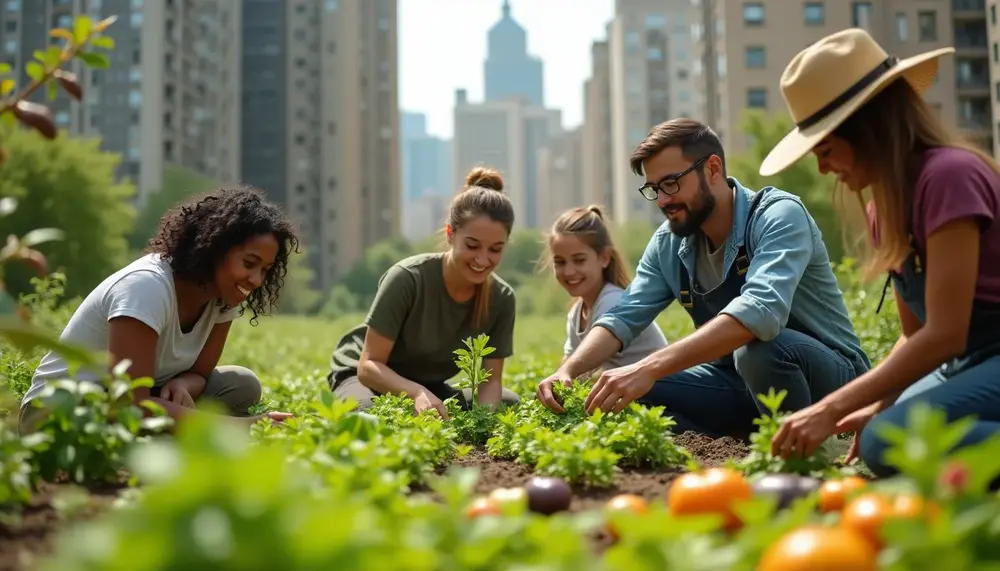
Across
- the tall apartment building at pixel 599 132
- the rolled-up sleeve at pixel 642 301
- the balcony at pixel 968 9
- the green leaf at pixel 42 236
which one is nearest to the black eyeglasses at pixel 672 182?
the rolled-up sleeve at pixel 642 301

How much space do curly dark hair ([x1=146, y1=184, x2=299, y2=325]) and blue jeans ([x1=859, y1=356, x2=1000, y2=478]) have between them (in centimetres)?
265

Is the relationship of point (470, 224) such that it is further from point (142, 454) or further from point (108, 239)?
point (108, 239)

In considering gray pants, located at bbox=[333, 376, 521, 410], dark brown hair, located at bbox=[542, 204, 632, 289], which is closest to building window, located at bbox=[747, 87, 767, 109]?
dark brown hair, located at bbox=[542, 204, 632, 289]

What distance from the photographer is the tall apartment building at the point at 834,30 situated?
1554 inches

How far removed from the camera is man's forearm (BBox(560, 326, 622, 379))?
443 centimetres

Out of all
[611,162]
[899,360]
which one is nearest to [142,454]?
[899,360]

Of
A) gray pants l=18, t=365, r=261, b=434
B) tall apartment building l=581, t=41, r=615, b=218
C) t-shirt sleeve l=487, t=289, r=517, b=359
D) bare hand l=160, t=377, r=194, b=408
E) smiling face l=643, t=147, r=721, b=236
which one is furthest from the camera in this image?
tall apartment building l=581, t=41, r=615, b=218

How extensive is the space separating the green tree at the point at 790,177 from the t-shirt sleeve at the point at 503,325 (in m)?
20.0

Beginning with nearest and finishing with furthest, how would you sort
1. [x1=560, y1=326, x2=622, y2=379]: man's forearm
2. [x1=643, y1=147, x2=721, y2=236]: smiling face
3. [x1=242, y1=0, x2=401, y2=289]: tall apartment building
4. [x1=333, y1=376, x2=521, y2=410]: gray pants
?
[x1=643, y1=147, x2=721, y2=236]: smiling face → [x1=560, y1=326, x2=622, y2=379]: man's forearm → [x1=333, y1=376, x2=521, y2=410]: gray pants → [x1=242, y1=0, x2=401, y2=289]: tall apartment building

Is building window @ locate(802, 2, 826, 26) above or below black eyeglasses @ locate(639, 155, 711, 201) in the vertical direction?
above

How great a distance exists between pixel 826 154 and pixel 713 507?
1.38m

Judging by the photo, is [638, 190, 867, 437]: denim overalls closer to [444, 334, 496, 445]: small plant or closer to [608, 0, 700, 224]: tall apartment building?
[444, 334, 496, 445]: small plant

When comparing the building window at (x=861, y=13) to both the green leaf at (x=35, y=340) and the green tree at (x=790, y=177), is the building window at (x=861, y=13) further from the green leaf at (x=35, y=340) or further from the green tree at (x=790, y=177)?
the green leaf at (x=35, y=340)

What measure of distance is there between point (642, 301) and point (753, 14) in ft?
128
